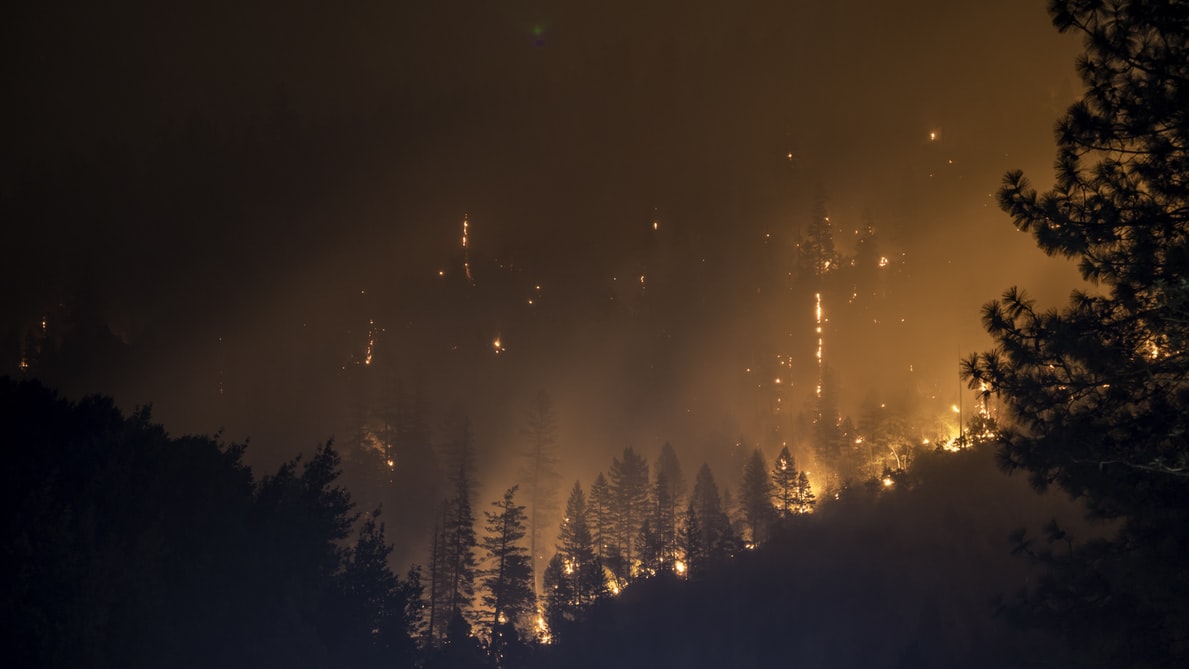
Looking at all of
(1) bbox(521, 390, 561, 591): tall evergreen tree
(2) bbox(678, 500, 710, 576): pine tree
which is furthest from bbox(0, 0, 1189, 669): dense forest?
(1) bbox(521, 390, 561, 591): tall evergreen tree

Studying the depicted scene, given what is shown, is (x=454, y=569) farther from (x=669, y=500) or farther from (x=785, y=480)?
(x=785, y=480)

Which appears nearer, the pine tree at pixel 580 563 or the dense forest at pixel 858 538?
the dense forest at pixel 858 538

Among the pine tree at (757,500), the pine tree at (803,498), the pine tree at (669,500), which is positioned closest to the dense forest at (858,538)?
the pine tree at (669,500)

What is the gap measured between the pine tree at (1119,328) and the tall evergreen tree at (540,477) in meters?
77.8

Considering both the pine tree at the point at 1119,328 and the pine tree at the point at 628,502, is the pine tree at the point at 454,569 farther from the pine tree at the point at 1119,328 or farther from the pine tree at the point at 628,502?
the pine tree at the point at 1119,328

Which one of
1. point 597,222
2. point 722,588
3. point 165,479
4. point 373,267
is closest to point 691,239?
point 597,222

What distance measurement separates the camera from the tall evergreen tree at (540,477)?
87.2 metres

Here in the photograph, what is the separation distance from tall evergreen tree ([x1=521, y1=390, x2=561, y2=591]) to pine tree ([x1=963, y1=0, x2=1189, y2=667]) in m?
77.8

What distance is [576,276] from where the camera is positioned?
17675cm

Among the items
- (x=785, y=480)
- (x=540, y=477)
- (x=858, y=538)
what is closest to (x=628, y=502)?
(x=785, y=480)

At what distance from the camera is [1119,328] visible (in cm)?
1097

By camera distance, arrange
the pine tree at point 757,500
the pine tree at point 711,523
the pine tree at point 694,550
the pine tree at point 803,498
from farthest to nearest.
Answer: the pine tree at point 757,500
the pine tree at point 803,498
the pine tree at point 711,523
the pine tree at point 694,550

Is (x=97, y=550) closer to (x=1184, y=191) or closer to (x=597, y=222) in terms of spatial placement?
(x=1184, y=191)

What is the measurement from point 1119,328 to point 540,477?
85536mm
